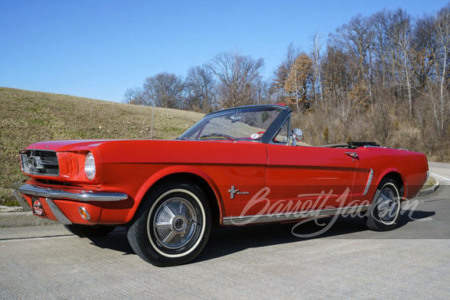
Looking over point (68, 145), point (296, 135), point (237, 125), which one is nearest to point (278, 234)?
point (296, 135)

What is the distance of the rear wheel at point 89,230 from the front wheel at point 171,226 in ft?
3.94

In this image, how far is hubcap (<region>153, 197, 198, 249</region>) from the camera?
11.8 ft

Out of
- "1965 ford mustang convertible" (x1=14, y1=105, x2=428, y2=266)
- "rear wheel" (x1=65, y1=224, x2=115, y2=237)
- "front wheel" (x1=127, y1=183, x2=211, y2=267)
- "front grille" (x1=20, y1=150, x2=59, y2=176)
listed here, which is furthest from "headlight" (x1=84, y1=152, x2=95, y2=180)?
"rear wheel" (x1=65, y1=224, x2=115, y2=237)

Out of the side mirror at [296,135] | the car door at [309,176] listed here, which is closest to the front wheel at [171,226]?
the car door at [309,176]

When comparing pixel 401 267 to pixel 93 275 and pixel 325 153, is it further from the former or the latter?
pixel 93 275

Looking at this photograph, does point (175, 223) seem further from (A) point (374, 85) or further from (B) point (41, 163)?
(A) point (374, 85)

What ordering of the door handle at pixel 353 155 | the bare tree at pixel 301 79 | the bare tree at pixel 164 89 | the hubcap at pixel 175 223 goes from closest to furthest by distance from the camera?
the hubcap at pixel 175 223
the door handle at pixel 353 155
the bare tree at pixel 301 79
the bare tree at pixel 164 89

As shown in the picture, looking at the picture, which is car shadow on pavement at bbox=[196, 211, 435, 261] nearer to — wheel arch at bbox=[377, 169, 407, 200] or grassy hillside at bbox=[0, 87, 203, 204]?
wheel arch at bbox=[377, 169, 407, 200]

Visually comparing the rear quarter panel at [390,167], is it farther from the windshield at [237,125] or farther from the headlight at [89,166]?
the headlight at [89,166]

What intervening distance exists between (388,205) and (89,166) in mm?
4214

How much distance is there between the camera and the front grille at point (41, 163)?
12.0 ft

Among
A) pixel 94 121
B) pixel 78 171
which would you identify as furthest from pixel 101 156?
pixel 94 121

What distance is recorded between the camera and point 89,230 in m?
4.57

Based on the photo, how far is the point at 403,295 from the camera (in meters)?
2.90
